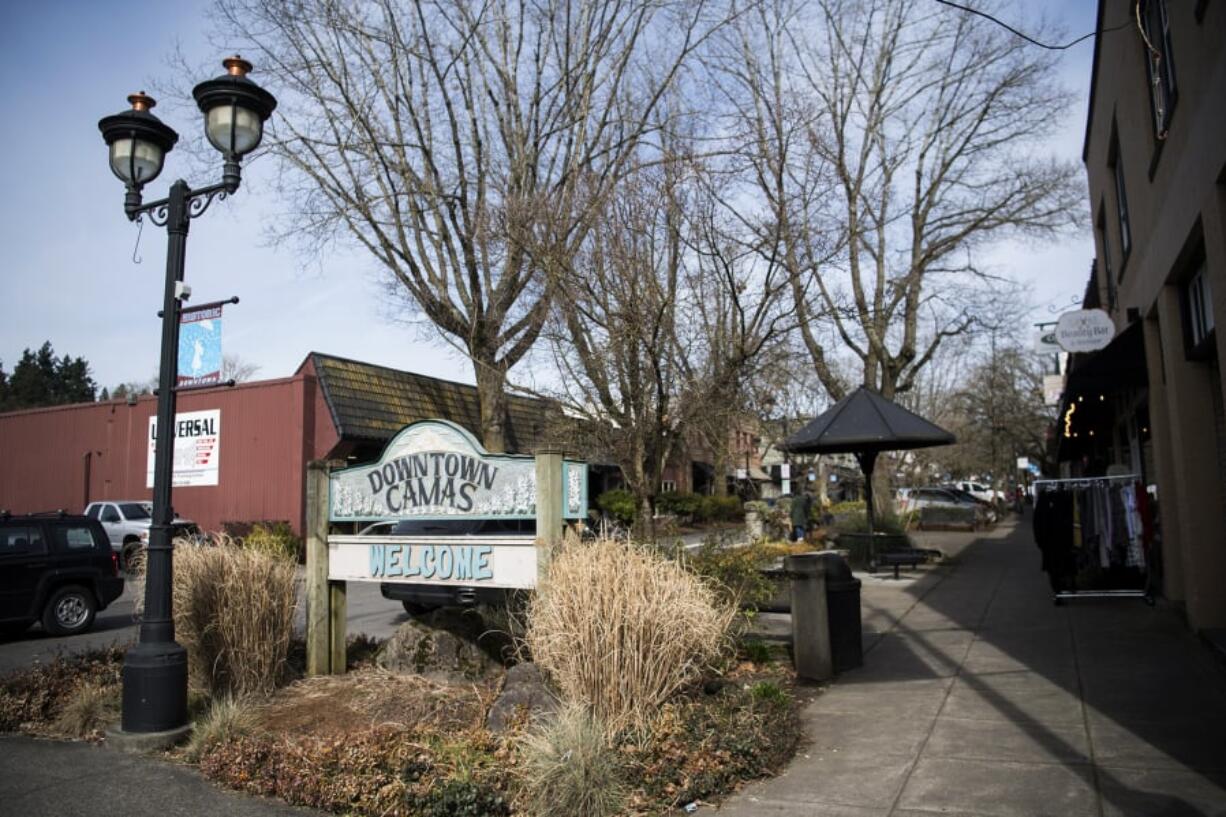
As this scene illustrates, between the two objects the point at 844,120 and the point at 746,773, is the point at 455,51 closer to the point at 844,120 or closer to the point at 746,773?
the point at 844,120

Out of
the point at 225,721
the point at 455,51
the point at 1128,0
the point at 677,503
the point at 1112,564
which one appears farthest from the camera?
the point at 677,503

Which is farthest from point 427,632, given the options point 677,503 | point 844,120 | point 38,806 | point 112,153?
point 677,503

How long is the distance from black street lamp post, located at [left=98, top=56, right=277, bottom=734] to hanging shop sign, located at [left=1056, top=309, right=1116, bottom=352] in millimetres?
9776

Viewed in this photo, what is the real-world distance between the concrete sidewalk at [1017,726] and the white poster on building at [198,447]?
73.3ft

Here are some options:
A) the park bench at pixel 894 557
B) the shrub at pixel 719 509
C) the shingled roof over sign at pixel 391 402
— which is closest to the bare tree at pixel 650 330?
the park bench at pixel 894 557

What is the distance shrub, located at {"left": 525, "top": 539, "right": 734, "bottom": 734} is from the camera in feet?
20.1

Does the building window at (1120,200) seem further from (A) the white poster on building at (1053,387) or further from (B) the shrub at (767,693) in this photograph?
(A) the white poster on building at (1053,387)

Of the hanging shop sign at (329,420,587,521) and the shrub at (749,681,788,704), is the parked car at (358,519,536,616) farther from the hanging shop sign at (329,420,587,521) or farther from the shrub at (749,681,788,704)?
the shrub at (749,681,788,704)

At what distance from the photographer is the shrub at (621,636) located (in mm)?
6137

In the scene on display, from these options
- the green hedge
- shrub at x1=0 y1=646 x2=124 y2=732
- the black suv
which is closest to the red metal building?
the green hedge

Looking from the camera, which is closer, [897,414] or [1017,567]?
[897,414]

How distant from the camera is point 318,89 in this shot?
850 inches

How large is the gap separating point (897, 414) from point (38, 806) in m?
14.2

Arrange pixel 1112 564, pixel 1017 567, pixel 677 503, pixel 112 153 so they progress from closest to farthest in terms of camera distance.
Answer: pixel 112 153
pixel 1112 564
pixel 1017 567
pixel 677 503
